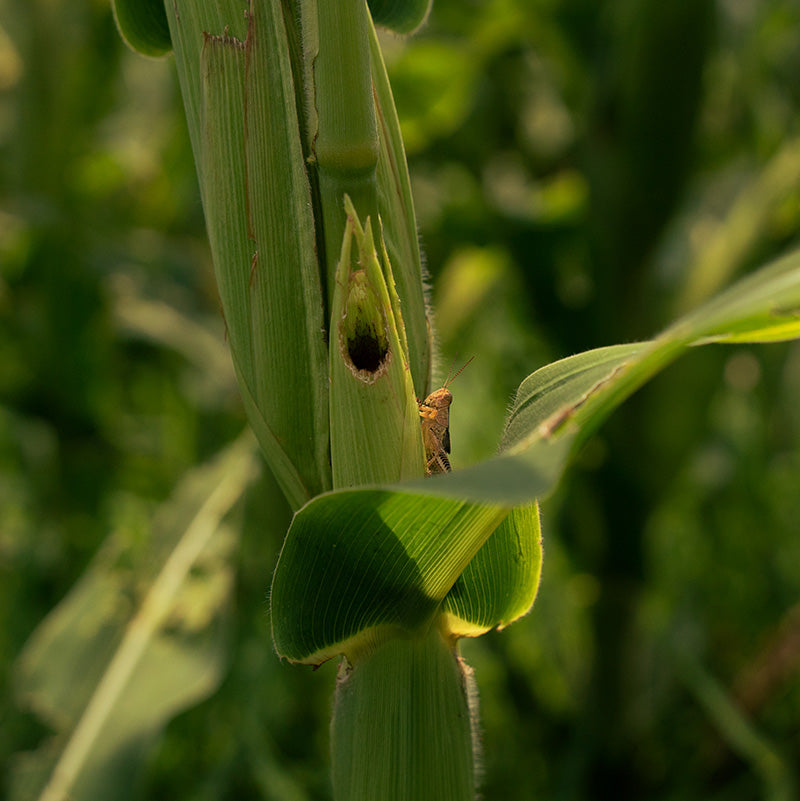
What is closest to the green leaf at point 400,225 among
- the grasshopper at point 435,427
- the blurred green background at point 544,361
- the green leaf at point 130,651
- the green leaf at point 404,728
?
A: the grasshopper at point 435,427

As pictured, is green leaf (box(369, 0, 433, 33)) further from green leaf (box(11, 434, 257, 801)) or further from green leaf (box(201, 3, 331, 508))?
green leaf (box(11, 434, 257, 801))

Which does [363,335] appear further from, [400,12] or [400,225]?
[400,12]

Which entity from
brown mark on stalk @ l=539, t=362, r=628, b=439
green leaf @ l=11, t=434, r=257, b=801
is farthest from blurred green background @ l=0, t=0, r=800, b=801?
brown mark on stalk @ l=539, t=362, r=628, b=439

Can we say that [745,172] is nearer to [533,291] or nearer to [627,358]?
[533,291]

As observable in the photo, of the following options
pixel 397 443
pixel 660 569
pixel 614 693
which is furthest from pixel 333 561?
pixel 660 569

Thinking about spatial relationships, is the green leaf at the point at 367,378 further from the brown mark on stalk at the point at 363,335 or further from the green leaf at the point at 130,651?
the green leaf at the point at 130,651

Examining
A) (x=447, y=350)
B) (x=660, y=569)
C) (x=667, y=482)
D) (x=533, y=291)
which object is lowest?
(x=660, y=569)
